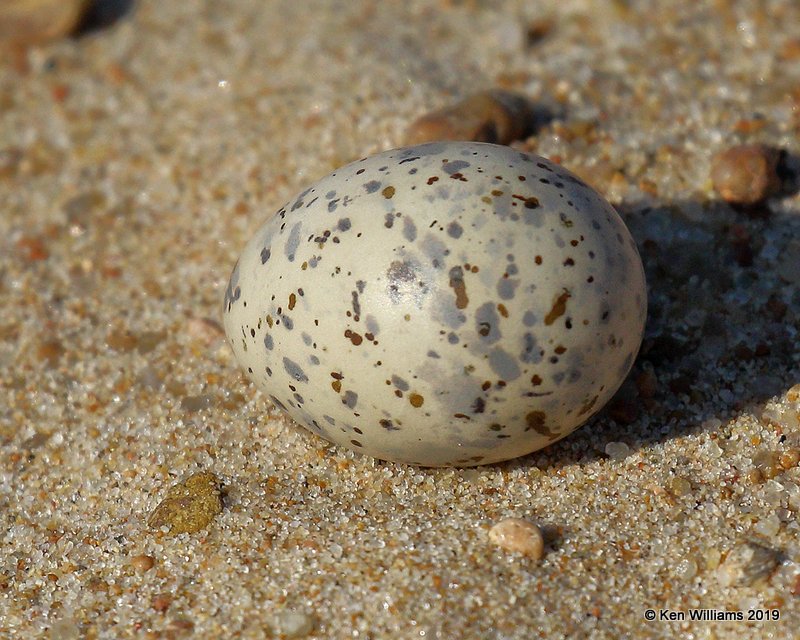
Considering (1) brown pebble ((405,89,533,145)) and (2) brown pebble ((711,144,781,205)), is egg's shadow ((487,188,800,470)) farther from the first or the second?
(1) brown pebble ((405,89,533,145))

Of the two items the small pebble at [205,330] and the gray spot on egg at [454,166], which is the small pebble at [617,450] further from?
the small pebble at [205,330]

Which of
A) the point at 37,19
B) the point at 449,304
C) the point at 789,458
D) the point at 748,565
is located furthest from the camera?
the point at 37,19

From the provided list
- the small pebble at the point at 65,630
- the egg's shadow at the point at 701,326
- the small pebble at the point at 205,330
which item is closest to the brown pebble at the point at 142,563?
the small pebble at the point at 65,630

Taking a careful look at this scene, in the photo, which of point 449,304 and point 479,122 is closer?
point 449,304

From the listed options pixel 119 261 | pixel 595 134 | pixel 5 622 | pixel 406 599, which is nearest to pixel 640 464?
pixel 406 599

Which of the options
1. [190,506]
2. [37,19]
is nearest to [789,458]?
[190,506]

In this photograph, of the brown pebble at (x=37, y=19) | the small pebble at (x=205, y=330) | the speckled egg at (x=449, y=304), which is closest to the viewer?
the speckled egg at (x=449, y=304)

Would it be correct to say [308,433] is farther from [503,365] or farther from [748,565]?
[748,565]
